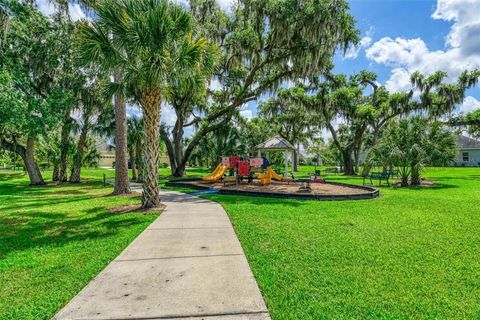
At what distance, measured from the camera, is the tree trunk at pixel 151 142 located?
28.1 feet

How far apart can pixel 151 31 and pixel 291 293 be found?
702cm

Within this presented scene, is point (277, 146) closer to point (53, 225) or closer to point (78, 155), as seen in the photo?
point (53, 225)

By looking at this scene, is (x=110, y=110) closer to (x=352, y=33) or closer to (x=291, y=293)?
(x=352, y=33)

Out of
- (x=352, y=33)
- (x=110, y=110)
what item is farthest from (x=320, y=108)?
(x=110, y=110)

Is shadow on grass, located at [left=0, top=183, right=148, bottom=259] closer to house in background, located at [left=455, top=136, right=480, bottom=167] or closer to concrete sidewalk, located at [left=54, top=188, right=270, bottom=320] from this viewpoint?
concrete sidewalk, located at [left=54, top=188, right=270, bottom=320]

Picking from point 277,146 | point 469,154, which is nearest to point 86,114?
point 277,146

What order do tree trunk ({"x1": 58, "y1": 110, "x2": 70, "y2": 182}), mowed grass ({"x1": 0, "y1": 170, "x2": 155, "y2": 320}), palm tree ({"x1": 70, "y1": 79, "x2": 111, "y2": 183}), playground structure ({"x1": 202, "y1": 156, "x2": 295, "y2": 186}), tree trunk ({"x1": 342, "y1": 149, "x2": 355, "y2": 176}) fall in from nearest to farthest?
mowed grass ({"x1": 0, "y1": 170, "x2": 155, "y2": 320}) → playground structure ({"x1": 202, "y1": 156, "x2": 295, "y2": 186}) → palm tree ({"x1": 70, "y1": 79, "x2": 111, "y2": 183}) → tree trunk ({"x1": 58, "y1": 110, "x2": 70, "y2": 182}) → tree trunk ({"x1": 342, "y1": 149, "x2": 355, "y2": 176})

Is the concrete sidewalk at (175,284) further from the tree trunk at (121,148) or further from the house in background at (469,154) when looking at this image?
the house in background at (469,154)

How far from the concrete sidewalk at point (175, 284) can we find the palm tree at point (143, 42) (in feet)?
14.7

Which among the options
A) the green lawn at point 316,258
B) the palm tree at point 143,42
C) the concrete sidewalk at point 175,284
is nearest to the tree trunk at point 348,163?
the green lawn at point 316,258

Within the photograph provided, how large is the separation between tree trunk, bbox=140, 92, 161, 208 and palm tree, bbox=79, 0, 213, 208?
18 cm

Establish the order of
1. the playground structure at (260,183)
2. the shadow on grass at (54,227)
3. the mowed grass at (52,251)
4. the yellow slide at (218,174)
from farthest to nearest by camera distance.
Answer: the yellow slide at (218,174), the playground structure at (260,183), the shadow on grass at (54,227), the mowed grass at (52,251)

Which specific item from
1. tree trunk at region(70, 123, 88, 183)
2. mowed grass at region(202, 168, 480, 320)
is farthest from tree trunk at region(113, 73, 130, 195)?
tree trunk at region(70, 123, 88, 183)

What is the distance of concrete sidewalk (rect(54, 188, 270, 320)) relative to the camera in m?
2.77
